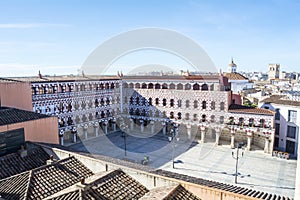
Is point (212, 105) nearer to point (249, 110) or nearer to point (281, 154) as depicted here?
point (249, 110)

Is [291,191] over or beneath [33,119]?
beneath

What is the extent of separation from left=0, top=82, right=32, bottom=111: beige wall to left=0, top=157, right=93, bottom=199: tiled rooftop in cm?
1035

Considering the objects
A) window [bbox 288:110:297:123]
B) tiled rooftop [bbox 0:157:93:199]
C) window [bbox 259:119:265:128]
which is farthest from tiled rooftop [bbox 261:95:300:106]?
tiled rooftop [bbox 0:157:93:199]

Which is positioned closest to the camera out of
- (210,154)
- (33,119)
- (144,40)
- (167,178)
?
(167,178)

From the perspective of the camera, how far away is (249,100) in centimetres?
3941

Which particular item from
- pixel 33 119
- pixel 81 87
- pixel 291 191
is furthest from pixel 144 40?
pixel 291 191

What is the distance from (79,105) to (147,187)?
950 inches

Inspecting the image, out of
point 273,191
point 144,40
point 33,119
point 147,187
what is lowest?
point 273,191

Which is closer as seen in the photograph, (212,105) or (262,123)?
(262,123)

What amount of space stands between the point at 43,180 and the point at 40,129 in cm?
605

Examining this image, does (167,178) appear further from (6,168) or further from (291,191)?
(291,191)

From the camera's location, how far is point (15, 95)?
20.5 metres

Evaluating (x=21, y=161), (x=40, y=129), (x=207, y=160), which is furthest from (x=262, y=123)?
(x=21, y=161)

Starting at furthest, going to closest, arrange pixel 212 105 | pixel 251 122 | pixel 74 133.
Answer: pixel 74 133, pixel 212 105, pixel 251 122
